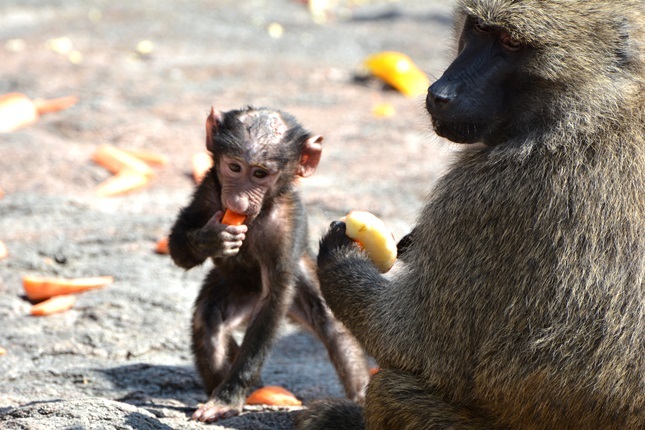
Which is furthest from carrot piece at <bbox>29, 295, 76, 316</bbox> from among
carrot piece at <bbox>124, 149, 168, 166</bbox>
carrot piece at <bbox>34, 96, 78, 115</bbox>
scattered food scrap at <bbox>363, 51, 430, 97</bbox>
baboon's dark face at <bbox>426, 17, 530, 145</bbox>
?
scattered food scrap at <bbox>363, 51, 430, 97</bbox>

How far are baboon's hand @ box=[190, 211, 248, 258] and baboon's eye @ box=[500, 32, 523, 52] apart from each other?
1.38 metres

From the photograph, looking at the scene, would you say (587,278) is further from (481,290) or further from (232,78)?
(232,78)

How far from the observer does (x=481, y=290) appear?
3785 millimetres

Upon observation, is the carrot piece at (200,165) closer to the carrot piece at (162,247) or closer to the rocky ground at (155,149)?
the rocky ground at (155,149)

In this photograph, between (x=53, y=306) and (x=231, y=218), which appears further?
(x=53, y=306)

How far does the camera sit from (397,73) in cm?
1058

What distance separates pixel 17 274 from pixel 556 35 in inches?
150

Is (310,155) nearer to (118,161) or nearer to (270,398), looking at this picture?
(270,398)

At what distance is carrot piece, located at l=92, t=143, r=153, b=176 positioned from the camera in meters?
7.94

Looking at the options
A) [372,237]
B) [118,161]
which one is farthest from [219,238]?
[118,161]

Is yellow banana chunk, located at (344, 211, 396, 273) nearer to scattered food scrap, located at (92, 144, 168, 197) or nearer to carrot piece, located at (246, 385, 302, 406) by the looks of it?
carrot piece, located at (246, 385, 302, 406)

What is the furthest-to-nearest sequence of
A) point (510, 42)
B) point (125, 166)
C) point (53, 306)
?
point (125, 166), point (53, 306), point (510, 42)

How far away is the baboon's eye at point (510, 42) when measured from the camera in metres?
3.88

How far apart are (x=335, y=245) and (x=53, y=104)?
5.65m
